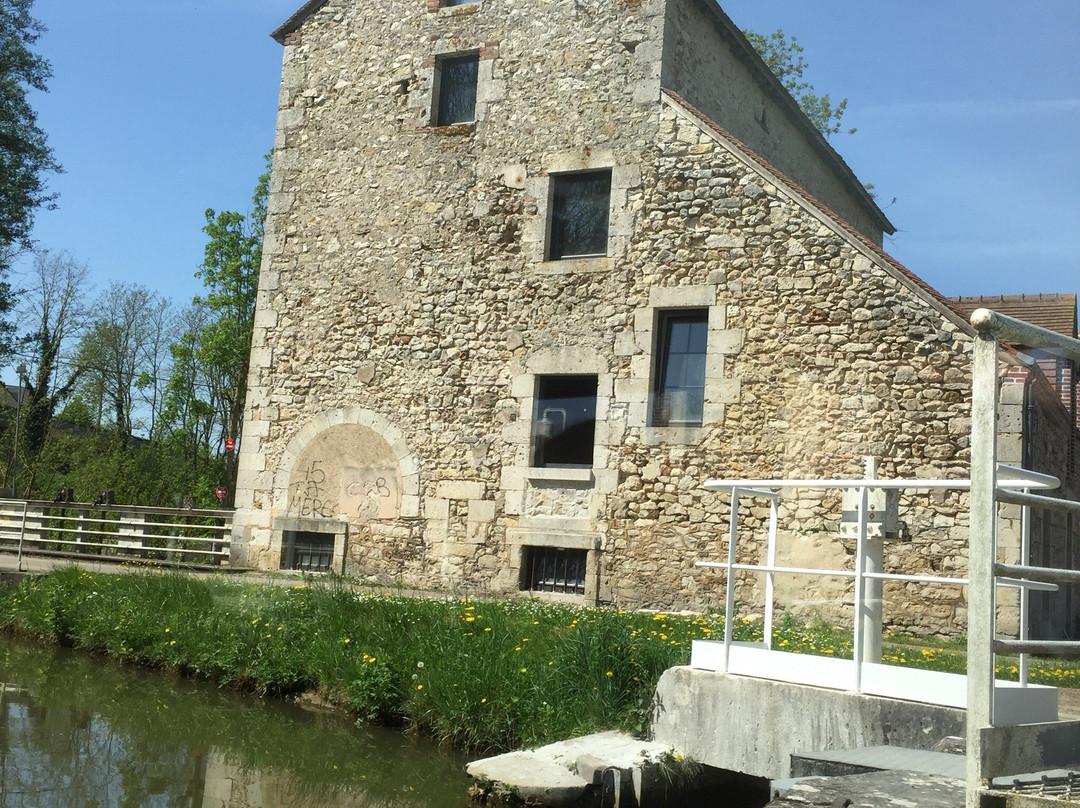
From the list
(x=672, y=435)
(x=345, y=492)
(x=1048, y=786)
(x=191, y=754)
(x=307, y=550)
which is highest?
(x=672, y=435)

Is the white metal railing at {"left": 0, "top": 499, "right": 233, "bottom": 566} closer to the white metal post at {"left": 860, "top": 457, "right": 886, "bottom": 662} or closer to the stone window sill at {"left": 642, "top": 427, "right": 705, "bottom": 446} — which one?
the stone window sill at {"left": 642, "top": 427, "right": 705, "bottom": 446}

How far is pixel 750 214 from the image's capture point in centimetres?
1173

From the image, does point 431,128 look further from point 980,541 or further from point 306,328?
point 980,541

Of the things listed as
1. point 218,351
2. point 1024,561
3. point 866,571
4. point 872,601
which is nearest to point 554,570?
point 872,601

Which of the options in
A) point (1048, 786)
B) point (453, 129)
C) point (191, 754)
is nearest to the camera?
point (1048, 786)

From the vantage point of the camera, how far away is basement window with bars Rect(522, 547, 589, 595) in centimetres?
1237

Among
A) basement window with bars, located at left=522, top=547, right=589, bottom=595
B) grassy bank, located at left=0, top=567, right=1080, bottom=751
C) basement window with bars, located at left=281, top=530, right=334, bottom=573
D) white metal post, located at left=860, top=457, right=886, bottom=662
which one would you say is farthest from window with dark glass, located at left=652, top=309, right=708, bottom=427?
white metal post, located at left=860, top=457, right=886, bottom=662

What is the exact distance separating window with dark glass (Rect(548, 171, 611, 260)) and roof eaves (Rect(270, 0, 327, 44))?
4927mm

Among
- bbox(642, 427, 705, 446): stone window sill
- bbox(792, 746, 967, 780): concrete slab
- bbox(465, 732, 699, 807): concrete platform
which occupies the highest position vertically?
bbox(642, 427, 705, 446): stone window sill

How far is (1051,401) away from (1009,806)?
854cm

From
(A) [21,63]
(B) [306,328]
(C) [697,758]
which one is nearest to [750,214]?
(B) [306,328]

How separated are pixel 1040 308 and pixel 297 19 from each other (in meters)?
11.6

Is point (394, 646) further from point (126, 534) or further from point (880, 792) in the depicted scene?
point (126, 534)

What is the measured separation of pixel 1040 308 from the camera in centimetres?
1505
